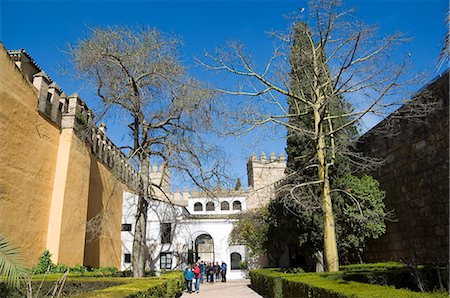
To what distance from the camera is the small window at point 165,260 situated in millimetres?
23984

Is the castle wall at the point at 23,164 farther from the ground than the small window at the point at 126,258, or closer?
farther from the ground

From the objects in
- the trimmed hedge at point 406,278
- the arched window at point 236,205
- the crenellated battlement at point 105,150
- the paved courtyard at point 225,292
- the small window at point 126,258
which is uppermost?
the crenellated battlement at point 105,150

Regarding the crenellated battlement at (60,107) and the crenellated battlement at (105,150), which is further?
the crenellated battlement at (105,150)

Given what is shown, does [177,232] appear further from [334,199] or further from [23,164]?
[334,199]

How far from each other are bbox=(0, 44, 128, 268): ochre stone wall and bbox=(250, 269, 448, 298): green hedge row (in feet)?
22.1

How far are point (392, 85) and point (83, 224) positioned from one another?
43.8ft

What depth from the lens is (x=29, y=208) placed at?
41.0ft

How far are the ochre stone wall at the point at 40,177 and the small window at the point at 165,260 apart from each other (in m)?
6.96

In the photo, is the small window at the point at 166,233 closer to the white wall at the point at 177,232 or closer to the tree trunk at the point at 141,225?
the white wall at the point at 177,232

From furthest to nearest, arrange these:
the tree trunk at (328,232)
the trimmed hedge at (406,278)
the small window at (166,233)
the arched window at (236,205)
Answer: the arched window at (236,205) → the small window at (166,233) → the tree trunk at (328,232) → the trimmed hedge at (406,278)

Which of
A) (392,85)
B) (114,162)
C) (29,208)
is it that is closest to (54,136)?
(29,208)

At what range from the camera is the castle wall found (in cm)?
1132

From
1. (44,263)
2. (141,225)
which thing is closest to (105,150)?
(141,225)

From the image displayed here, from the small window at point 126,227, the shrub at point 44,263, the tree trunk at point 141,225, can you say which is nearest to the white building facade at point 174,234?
the small window at point 126,227
